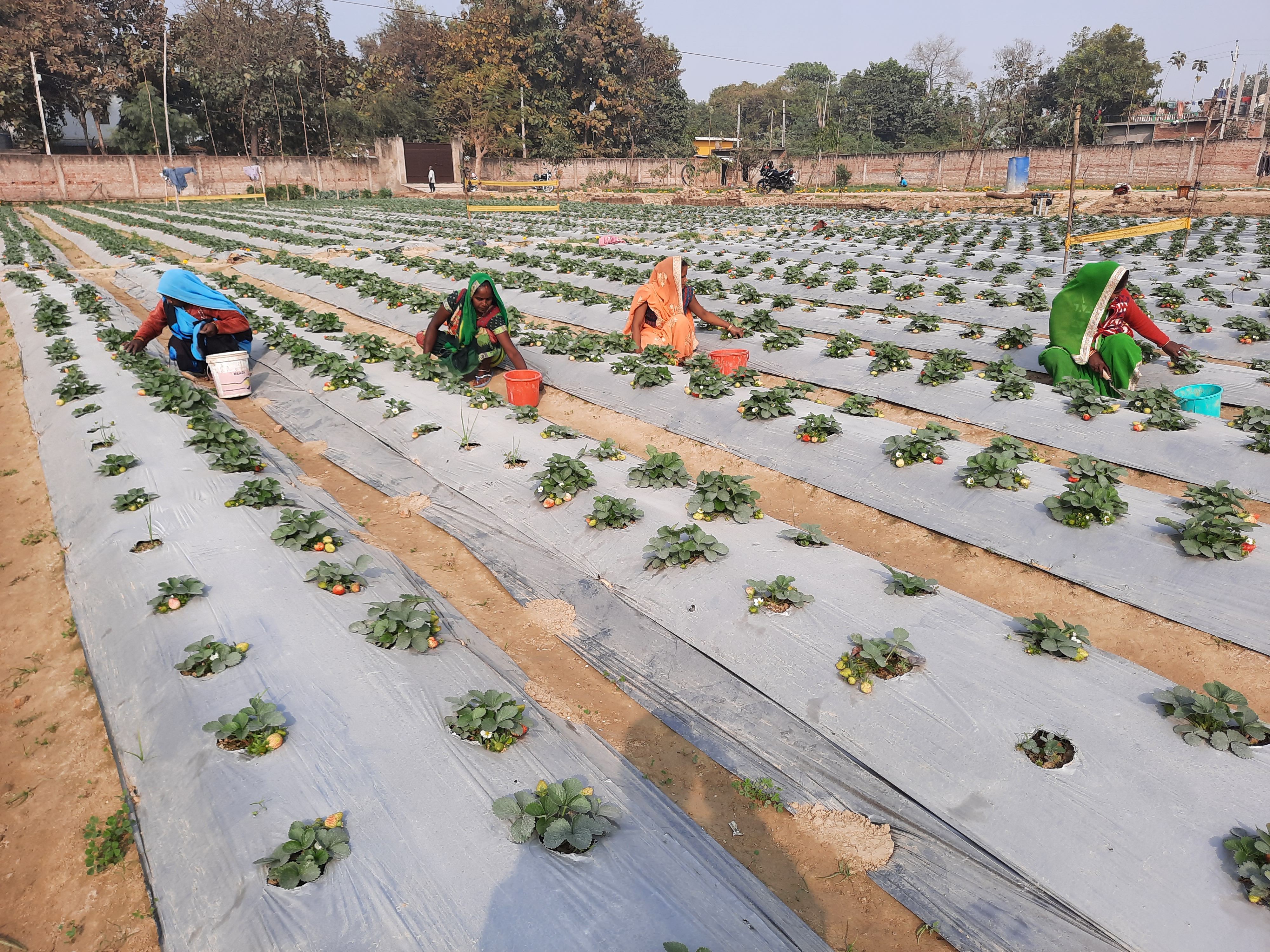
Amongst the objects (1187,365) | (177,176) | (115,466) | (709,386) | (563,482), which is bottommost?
(563,482)

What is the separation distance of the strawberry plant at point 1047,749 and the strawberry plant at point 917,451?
280cm

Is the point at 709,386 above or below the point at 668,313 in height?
below

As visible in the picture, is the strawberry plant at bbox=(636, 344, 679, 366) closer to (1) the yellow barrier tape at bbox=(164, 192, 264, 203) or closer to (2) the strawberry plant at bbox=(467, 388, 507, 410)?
(2) the strawberry plant at bbox=(467, 388, 507, 410)

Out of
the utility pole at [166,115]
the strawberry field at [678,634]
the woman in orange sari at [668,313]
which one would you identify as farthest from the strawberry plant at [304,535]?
the utility pole at [166,115]

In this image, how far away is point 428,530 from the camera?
5.64m

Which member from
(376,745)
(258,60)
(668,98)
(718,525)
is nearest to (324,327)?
(718,525)

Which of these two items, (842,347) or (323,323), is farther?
(323,323)

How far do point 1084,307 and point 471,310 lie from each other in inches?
236

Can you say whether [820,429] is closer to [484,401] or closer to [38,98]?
[484,401]

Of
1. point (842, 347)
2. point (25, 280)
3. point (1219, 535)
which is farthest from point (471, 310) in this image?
point (25, 280)

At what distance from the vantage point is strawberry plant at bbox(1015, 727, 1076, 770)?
9.57 ft

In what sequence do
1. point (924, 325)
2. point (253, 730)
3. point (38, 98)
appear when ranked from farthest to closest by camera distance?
point (38, 98) → point (924, 325) → point (253, 730)

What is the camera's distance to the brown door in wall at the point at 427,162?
4656cm

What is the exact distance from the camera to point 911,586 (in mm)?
3893
